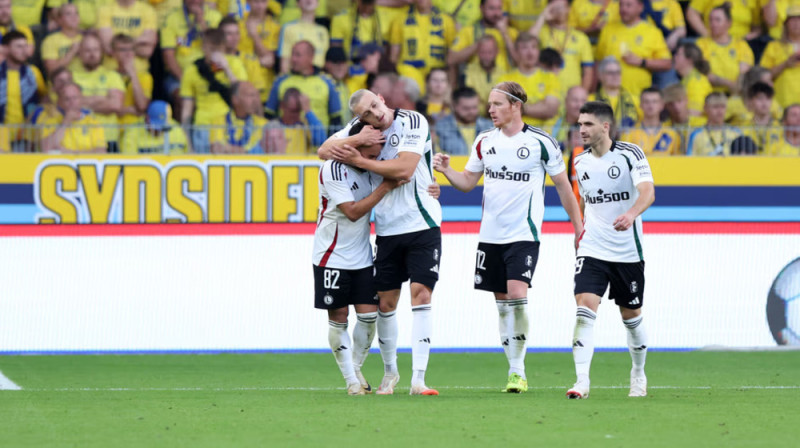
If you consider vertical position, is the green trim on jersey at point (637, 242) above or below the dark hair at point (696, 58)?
below

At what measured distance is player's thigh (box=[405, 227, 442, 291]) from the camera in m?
8.63

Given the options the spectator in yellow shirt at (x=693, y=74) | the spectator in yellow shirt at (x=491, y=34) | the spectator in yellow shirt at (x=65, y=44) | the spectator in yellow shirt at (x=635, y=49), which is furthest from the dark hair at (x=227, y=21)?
the spectator in yellow shirt at (x=693, y=74)

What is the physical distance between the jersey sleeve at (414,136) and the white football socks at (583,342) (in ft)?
5.12

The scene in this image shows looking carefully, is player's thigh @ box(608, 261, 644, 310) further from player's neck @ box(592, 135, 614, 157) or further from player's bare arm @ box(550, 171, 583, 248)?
player's neck @ box(592, 135, 614, 157)

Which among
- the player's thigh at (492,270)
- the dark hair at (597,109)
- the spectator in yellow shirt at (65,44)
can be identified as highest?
the spectator in yellow shirt at (65,44)

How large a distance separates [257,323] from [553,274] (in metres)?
3.19

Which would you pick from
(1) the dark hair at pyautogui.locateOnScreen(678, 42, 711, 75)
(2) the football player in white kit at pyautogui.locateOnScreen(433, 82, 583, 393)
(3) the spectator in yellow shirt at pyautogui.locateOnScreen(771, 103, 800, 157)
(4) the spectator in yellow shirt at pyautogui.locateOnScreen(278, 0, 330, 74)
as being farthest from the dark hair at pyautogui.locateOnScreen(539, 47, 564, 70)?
(2) the football player in white kit at pyautogui.locateOnScreen(433, 82, 583, 393)

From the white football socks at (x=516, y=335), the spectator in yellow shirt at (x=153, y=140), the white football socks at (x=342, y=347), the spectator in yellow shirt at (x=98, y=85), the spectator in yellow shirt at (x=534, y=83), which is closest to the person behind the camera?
the white football socks at (x=342, y=347)

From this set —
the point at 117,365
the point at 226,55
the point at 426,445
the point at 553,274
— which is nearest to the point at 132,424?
the point at 426,445

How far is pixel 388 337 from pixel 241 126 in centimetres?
763

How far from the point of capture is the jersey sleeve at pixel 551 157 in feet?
30.0

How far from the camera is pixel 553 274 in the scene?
13336 mm

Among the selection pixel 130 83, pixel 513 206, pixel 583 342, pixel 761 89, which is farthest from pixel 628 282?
pixel 130 83

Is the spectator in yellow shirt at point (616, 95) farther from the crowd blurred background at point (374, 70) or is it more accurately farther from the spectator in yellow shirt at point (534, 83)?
the spectator in yellow shirt at point (534, 83)
